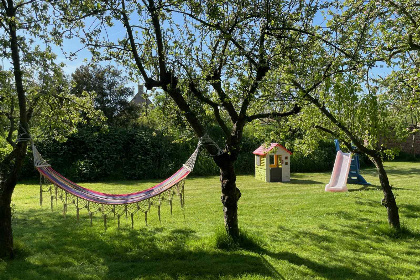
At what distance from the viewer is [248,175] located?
11.1 meters

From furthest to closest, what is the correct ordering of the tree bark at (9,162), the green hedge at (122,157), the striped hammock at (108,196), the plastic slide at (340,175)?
the green hedge at (122,157), the plastic slide at (340,175), the striped hammock at (108,196), the tree bark at (9,162)

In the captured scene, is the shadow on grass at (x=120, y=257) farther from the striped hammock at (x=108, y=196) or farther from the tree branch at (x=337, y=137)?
the tree branch at (x=337, y=137)

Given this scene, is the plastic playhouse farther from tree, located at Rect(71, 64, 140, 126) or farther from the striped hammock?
tree, located at Rect(71, 64, 140, 126)

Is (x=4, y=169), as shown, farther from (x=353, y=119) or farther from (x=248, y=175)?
(x=248, y=175)

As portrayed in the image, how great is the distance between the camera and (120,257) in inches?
147

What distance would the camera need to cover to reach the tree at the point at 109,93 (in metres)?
13.6

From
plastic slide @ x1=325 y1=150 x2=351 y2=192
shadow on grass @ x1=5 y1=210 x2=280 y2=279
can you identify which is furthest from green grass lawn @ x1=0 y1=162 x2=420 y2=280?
plastic slide @ x1=325 y1=150 x2=351 y2=192

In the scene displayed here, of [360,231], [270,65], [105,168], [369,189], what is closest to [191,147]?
[105,168]

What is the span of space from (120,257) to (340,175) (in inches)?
239

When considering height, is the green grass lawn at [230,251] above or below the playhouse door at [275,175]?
below

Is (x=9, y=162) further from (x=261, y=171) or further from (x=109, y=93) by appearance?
(x=109, y=93)

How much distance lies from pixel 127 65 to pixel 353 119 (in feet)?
9.24

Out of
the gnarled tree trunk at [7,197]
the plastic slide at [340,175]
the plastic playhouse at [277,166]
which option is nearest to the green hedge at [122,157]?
the plastic playhouse at [277,166]

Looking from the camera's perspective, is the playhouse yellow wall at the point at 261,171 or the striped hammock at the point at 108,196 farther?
the playhouse yellow wall at the point at 261,171
